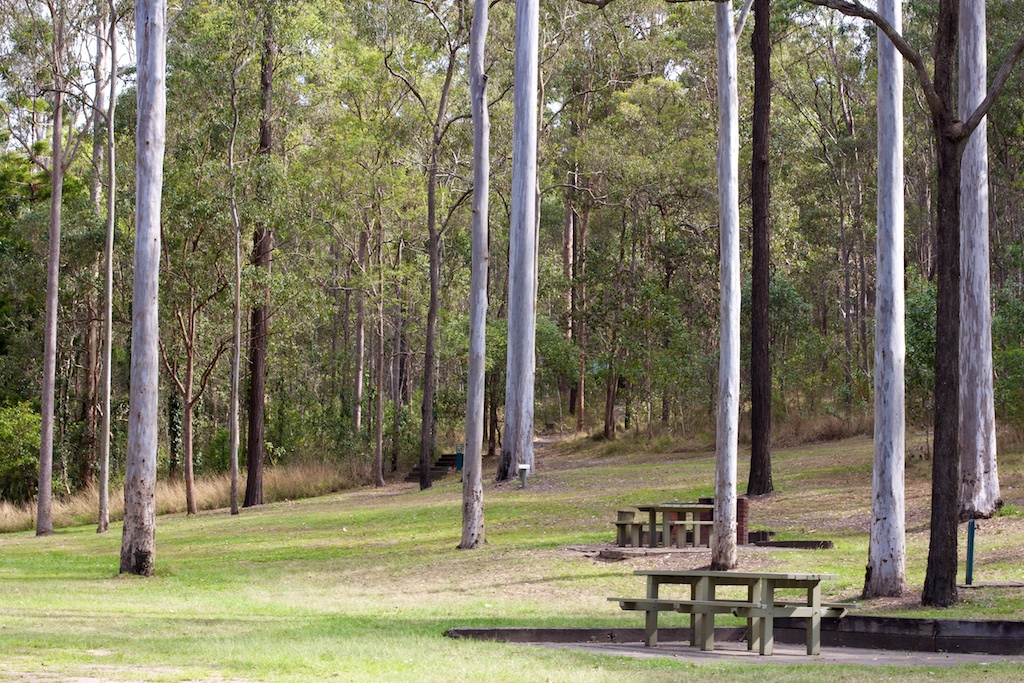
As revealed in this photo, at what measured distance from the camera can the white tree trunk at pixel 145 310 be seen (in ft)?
52.5

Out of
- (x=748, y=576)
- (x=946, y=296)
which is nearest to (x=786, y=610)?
(x=748, y=576)

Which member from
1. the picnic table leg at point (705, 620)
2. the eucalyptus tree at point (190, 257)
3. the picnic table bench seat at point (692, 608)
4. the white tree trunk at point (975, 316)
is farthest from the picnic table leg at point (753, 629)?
the eucalyptus tree at point (190, 257)

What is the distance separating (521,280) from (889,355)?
15514 millimetres

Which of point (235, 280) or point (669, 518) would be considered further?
point (235, 280)

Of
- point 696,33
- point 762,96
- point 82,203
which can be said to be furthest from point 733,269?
point 696,33

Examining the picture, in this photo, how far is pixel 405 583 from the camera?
14.9 meters

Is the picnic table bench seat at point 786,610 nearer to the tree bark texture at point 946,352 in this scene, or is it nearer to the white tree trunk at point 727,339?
the tree bark texture at point 946,352

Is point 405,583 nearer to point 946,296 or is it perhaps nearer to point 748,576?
point 748,576

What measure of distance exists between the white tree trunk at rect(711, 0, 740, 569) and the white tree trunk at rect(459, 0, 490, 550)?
175 inches

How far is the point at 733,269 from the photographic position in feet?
45.7

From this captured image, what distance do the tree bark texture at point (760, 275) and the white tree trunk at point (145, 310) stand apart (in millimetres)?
10065

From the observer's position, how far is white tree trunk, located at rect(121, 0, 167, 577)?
1599 centimetres

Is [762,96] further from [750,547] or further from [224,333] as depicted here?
[224,333]

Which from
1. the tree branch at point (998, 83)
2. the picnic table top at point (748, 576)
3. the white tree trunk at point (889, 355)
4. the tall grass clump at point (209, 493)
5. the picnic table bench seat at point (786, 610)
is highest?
the tree branch at point (998, 83)
